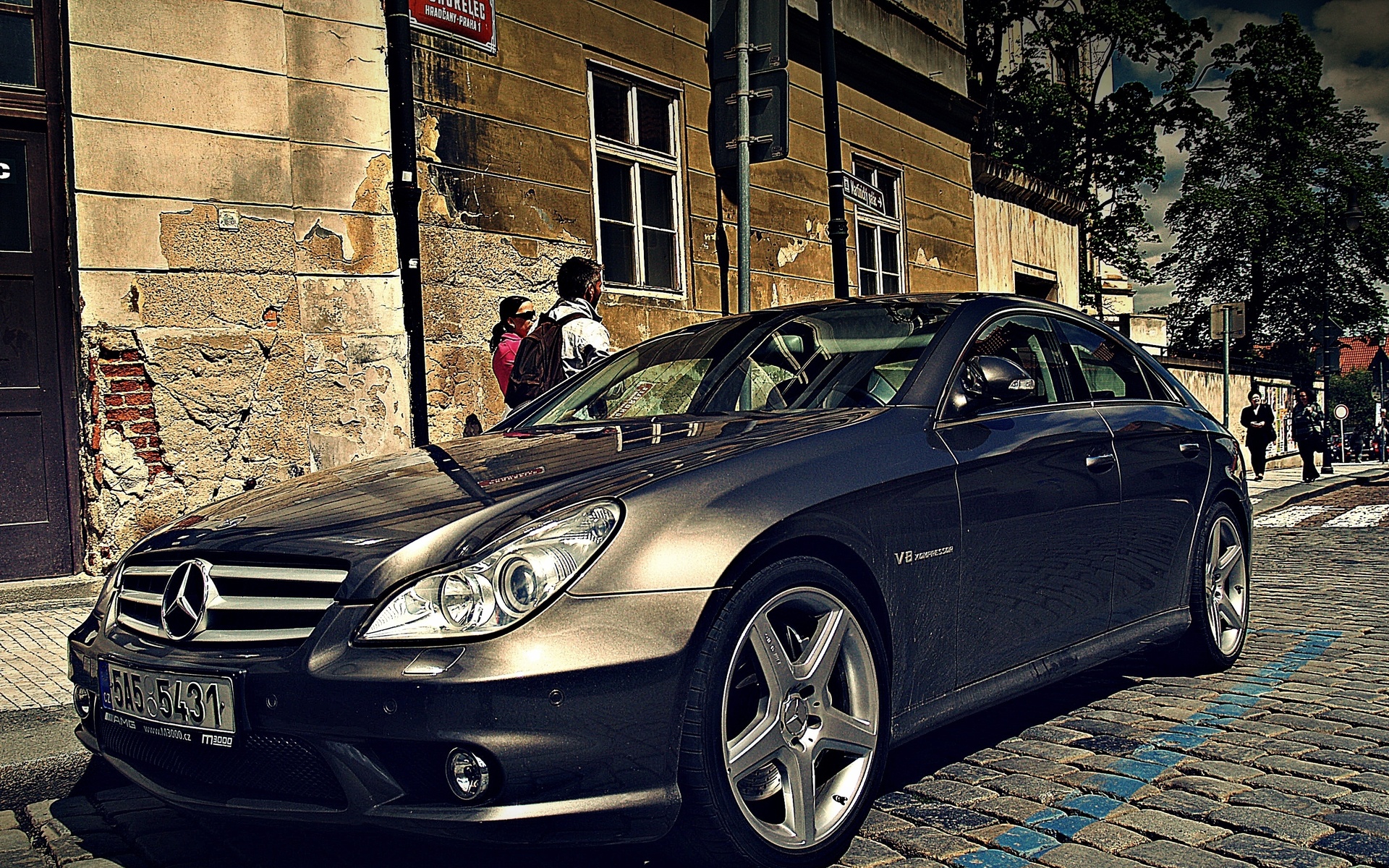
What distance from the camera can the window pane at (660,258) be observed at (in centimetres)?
1043

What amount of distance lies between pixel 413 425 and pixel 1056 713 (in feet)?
16.8

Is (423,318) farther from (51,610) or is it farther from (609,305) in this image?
(51,610)

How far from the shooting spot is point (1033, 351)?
4117 millimetres

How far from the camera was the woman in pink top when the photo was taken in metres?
7.61

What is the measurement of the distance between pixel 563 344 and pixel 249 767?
4.49 m

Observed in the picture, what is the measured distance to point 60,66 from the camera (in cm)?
687

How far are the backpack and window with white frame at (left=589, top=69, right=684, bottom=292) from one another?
9.60ft

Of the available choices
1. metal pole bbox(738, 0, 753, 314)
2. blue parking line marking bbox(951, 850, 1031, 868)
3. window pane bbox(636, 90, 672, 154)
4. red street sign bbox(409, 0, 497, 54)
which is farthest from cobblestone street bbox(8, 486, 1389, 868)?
window pane bbox(636, 90, 672, 154)

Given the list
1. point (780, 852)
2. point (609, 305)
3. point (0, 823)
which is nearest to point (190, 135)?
point (609, 305)

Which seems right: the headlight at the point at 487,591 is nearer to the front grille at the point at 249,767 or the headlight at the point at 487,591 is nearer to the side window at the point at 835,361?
the front grille at the point at 249,767

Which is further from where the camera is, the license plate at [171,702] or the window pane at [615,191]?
the window pane at [615,191]

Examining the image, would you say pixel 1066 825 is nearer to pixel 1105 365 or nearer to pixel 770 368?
pixel 770 368

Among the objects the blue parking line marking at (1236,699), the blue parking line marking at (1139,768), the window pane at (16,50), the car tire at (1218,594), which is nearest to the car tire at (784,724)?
the blue parking line marking at (1139,768)

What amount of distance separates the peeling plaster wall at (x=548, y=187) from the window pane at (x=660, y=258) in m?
0.13
